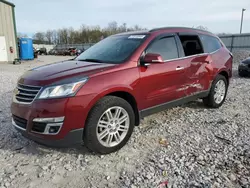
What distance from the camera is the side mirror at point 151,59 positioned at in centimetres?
317

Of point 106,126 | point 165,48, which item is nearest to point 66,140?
point 106,126

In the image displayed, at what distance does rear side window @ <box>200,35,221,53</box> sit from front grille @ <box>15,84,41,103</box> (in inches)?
138

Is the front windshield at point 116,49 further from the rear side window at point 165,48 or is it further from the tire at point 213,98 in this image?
the tire at point 213,98

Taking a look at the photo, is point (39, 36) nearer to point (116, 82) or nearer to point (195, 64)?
point (195, 64)

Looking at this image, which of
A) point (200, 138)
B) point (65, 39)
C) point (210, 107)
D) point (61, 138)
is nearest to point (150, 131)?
point (200, 138)

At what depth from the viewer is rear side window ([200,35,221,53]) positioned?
181 inches

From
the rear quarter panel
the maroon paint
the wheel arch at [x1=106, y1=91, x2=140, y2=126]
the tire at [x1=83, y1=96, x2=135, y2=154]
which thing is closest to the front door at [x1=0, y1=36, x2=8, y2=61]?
the maroon paint

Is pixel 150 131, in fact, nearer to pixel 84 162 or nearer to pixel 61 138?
pixel 84 162

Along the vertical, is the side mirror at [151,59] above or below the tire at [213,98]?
above

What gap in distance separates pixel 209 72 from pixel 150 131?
192cm

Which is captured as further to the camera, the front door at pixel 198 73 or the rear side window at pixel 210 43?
the rear side window at pixel 210 43

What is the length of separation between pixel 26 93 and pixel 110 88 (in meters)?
1.10

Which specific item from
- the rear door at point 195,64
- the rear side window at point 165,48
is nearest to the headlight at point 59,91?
the rear side window at point 165,48

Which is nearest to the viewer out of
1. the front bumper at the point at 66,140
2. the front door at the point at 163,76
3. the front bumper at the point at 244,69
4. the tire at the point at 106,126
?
the front bumper at the point at 66,140
